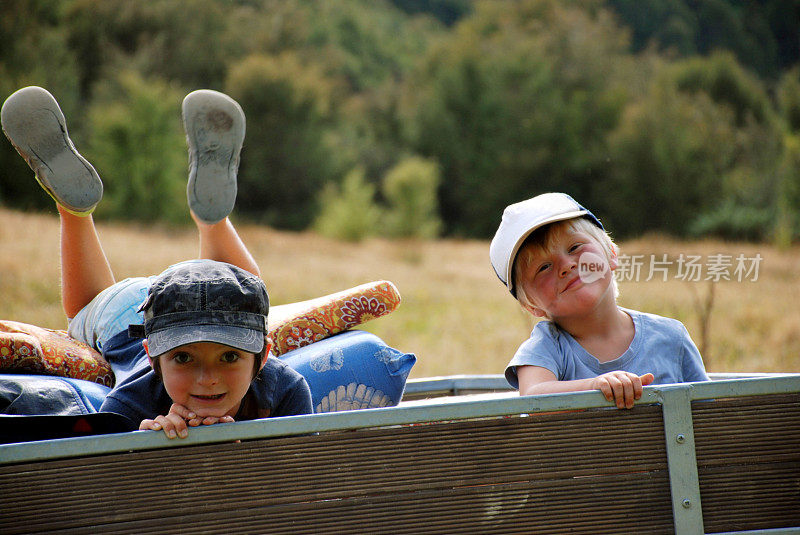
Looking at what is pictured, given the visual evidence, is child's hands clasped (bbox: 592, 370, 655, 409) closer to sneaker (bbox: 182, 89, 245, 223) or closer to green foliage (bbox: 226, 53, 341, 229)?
sneaker (bbox: 182, 89, 245, 223)

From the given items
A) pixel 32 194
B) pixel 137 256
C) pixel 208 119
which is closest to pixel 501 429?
pixel 208 119

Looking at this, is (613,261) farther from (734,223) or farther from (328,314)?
(734,223)

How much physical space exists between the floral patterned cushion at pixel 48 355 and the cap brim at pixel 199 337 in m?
0.65

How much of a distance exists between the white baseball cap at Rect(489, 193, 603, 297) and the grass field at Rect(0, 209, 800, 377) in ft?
13.2

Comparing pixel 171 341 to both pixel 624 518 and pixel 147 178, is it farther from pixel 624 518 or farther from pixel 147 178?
pixel 147 178

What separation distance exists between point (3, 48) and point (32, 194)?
4.31 metres

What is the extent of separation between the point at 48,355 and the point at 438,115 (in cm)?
2319

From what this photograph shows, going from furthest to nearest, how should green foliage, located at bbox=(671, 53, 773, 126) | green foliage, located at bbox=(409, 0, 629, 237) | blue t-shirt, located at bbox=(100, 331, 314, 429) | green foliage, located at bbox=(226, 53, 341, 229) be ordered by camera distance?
green foliage, located at bbox=(409, 0, 629, 237)
green foliage, located at bbox=(226, 53, 341, 229)
green foliage, located at bbox=(671, 53, 773, 126)
blue t-shirt, located at bbox=(100, 331, 314, 429)

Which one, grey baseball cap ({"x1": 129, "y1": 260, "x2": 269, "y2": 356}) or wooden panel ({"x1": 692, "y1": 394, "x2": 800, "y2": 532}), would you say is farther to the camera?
grey baseball cap ({"x1": 129, "y1": 260, "x2": 269, "y2": 356})

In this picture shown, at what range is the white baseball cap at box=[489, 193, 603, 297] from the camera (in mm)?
2209

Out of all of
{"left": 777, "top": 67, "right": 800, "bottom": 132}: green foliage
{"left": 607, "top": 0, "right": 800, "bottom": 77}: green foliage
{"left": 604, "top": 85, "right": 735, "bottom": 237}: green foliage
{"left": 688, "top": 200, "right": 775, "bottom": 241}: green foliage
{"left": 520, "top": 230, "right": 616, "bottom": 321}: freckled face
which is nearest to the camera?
{"left": 520, "top": 230, "right": 616, "bottom": 321}: freckled face

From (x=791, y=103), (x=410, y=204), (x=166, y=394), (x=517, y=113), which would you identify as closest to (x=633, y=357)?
(x=166, y=394)

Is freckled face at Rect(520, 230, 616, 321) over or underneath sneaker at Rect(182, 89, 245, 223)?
underneath

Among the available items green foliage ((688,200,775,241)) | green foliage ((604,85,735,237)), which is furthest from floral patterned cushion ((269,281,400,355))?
green foliage ((604,85,735,237))
